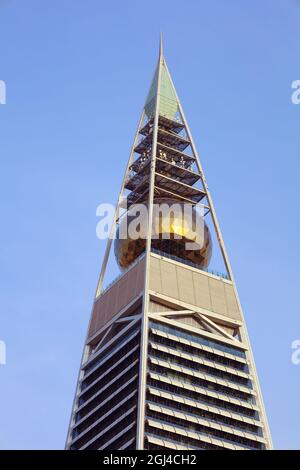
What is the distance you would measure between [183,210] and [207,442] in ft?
151

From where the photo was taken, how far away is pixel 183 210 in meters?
150

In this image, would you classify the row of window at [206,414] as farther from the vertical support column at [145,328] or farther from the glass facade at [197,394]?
the vertical support column at [145,328]

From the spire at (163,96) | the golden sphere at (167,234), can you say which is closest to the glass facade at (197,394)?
the golden sphere at (167,234)

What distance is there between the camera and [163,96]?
555ft

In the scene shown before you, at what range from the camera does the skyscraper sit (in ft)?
380

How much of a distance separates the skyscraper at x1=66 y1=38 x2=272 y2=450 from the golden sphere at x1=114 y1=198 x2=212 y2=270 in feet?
0.66

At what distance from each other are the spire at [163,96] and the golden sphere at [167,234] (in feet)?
74.7

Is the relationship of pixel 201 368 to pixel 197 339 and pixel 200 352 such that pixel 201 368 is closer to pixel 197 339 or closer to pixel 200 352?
pixel 200 352

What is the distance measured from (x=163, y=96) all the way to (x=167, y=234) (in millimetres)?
34526

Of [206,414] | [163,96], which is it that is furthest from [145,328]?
[163,96]

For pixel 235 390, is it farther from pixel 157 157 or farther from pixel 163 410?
pixel 157 157

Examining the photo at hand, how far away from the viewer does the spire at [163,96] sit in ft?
550
